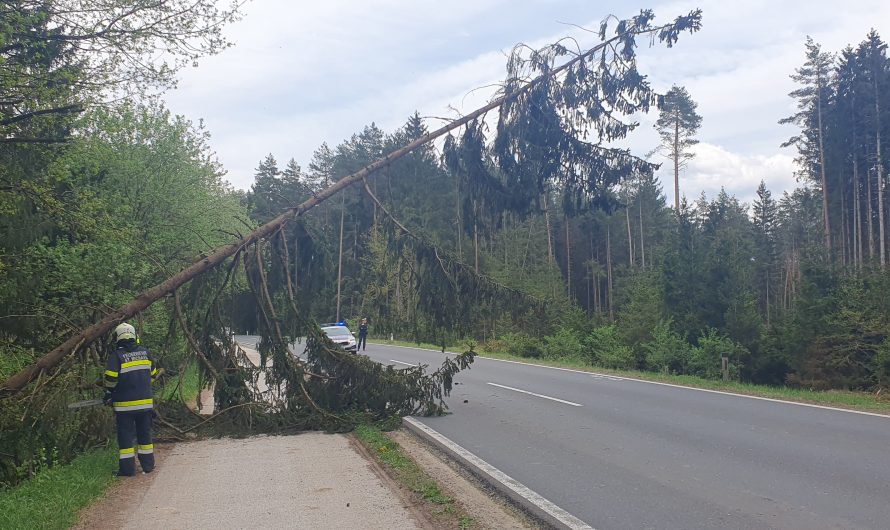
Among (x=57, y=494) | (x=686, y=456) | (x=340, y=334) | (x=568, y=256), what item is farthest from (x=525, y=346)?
(x=57, y=494)

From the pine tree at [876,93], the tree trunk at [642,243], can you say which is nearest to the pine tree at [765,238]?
the tree trunk at [642,243]

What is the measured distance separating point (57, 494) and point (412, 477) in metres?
3.51

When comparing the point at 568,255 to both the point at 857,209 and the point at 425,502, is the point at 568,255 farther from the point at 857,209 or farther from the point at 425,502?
the point at 425,502

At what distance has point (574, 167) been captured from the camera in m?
12.8

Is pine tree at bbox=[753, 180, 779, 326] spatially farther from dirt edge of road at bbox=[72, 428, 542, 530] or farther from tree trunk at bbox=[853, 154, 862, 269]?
dirt edge of road at bbox=[72, 428, 542, 530]

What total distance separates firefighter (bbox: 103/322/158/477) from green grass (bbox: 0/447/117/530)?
408 millimetres

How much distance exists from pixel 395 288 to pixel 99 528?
7.60 metres

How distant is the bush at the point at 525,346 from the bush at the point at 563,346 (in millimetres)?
441

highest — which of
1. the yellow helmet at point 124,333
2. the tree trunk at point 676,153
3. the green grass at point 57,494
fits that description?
the tree trunk at point 676,153

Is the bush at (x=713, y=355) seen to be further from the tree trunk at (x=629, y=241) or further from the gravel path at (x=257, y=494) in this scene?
the tree trunk at (x=629, y=241)

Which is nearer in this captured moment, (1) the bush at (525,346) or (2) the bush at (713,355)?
(2) the bush at (713,355)

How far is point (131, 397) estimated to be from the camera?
26.2ft

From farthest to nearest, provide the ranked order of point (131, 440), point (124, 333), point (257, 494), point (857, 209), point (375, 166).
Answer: point (857, 209), point (375, 166), point (124, 333), point (131, 440), point (257, 494)

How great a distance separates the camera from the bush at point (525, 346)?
3397 centimetres
